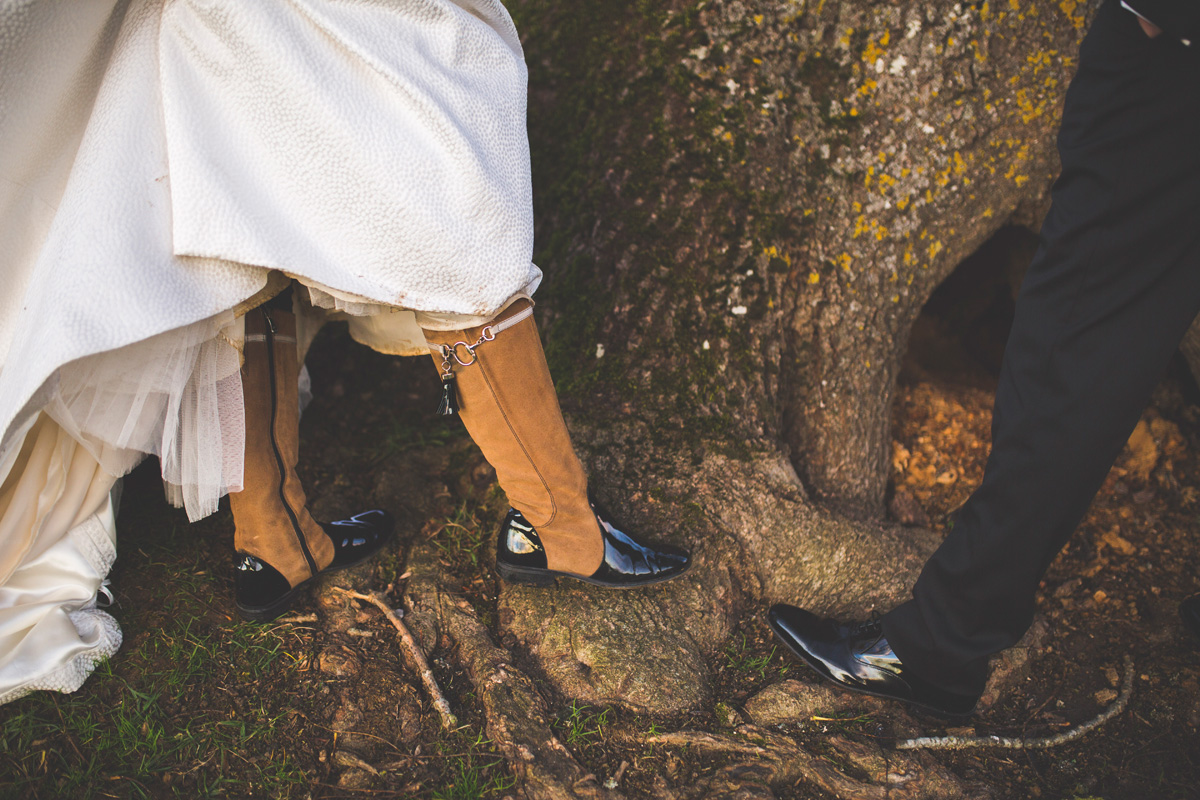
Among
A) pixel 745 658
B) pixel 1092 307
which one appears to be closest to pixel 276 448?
pixel 745 658

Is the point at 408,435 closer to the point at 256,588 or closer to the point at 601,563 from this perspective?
the point at 256,588

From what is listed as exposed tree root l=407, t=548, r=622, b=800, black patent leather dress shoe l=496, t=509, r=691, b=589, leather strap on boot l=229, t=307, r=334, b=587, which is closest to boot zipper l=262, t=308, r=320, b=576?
leather strap on boot l=229, t=307, r=334, b=587

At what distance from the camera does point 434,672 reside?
193 cm

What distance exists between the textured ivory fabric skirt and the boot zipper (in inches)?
8.5

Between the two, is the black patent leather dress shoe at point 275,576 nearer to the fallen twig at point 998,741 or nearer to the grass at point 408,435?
the grass at point 408,435

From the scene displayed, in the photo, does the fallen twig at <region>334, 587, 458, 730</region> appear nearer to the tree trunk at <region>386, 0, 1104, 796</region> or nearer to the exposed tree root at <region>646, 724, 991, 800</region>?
the tree trunk at <region>386, 0, 1104, 796</region>

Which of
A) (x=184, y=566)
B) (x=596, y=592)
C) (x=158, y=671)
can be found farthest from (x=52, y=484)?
(x=596, y=592)

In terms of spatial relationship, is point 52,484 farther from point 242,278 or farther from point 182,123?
point 182,123

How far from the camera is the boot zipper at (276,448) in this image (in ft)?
5.99

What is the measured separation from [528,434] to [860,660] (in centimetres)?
116

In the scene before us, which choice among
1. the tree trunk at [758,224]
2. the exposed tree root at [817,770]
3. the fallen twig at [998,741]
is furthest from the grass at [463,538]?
the fallen twig at [998,741]

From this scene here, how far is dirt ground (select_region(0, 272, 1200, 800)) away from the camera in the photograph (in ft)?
5.60

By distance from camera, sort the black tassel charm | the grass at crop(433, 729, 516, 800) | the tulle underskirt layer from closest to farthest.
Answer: the tulle underskirt layer, the grass at crop(433, 729, 516, 800), the black tassel charm

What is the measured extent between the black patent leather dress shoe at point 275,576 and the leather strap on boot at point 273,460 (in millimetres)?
29
